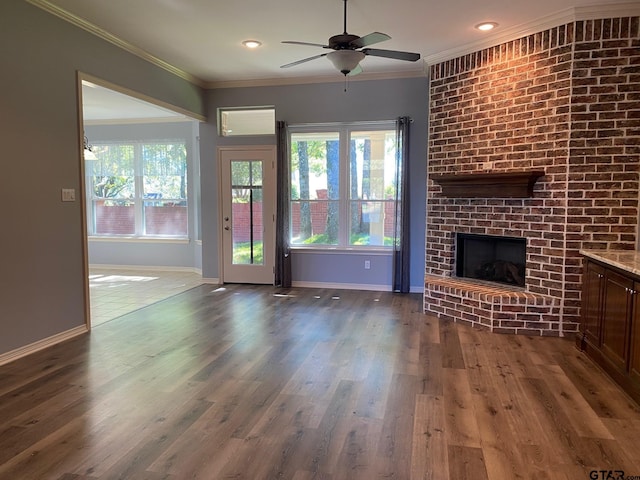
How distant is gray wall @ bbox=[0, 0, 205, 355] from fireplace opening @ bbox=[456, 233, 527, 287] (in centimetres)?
394

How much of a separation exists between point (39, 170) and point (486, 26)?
164 inches

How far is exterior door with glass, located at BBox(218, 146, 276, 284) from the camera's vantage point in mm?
6465

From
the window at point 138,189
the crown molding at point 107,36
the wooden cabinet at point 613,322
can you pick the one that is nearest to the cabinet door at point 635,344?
the wooden cabinet at point 613,322

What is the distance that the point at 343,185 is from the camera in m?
6.27

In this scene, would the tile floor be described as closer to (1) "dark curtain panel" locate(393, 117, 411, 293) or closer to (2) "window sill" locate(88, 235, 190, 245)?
(2) "window sill" locate(88, 235, 190, 245)

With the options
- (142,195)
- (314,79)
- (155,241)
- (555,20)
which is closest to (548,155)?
(555,20)

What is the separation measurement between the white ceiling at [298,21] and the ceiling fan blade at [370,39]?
1.85ft

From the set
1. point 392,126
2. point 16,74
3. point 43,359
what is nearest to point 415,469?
point 43,359

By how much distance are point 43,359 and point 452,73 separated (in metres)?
4.78

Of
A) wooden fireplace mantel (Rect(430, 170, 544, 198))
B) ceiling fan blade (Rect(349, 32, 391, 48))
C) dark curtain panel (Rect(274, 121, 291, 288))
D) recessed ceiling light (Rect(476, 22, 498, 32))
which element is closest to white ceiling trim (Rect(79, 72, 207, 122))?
dark curtain panel (Rect(274, 121, 291, 288))

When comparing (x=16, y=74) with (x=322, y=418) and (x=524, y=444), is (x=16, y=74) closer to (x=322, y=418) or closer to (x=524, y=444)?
(x=322, y=418)

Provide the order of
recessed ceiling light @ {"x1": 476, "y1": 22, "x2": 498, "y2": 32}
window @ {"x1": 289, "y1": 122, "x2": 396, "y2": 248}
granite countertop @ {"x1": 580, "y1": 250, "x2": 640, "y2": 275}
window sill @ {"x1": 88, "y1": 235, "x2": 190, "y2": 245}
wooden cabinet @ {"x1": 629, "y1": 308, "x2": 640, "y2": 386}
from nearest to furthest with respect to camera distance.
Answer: wooden cabinet @ {"x1": 629, "y1": 308, "x2": 640, "y2": 386}, granite countertop @ {"x1": 580, "y1": 250, "x2": 640, "y2": 275}, recessed ceiling light @ {"x1": 476, "y1": 22, "x2": 498, "y2": 32}, window @ {"x1": 289, "y1": 122, "x2": 396, "y2": 248}, window sill @ {"x1": 88, "y1": 235, "x2": 190, "y2": 245}

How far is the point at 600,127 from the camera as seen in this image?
394cm

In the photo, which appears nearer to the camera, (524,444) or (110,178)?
(524,444)
